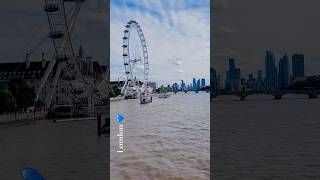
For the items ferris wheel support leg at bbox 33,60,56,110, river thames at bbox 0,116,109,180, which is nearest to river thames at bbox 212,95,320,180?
river thames at bbox 0,116,109,180

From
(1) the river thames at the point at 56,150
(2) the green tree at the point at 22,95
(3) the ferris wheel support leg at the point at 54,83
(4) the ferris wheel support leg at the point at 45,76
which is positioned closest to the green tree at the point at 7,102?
(2) the green tree at the point at 22,95

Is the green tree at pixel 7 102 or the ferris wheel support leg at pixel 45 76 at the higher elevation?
the ferris wheel support leg at pixel 45 76

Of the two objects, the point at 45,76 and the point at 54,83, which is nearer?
the point at 54,83

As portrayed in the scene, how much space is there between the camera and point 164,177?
3494 millimetres

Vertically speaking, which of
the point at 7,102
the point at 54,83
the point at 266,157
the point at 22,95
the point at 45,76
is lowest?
the point at 266,157

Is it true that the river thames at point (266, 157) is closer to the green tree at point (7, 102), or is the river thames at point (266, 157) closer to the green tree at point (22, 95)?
the green tree at point (22, 95)

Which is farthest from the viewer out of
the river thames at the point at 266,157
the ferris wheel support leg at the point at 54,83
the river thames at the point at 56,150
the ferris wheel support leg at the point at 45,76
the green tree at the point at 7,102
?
the green tree at the point at 7,102

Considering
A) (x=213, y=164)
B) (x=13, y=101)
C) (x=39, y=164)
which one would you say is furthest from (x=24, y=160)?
(x=13, y=101)

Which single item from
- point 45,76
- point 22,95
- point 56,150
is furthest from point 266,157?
point 22,95

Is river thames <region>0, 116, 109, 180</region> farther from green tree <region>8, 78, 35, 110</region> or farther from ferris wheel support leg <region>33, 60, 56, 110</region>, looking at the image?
ferris wheel support leg <region>33, 60, 56, 110</region>

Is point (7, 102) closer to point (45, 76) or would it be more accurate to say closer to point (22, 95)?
point (22, 95)

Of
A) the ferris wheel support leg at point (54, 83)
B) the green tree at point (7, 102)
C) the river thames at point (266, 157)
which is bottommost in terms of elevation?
the river thames at point (266, 157)

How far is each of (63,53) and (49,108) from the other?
197 cm

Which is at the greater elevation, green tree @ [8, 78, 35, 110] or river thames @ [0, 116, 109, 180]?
green tree @ [8, 78, 35, 110]
